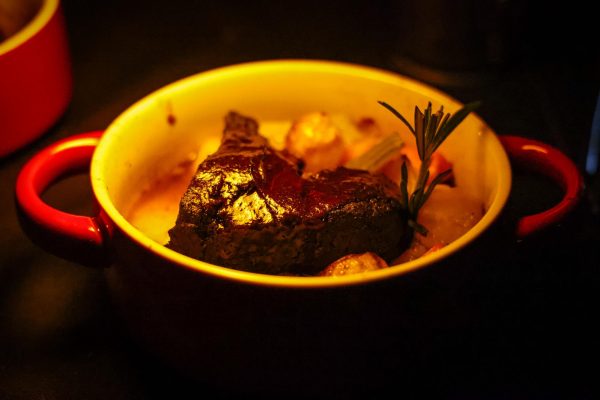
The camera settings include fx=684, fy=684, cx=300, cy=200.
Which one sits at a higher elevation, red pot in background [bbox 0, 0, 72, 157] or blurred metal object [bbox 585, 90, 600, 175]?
blurred metal object [bbox 585, 90, 600, 175]

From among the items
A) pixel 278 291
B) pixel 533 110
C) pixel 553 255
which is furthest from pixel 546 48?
pixel 278 291

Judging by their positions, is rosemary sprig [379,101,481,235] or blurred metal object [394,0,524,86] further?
blurred metal object [394,0,524,86]

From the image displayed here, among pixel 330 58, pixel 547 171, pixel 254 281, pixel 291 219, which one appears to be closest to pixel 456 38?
pixel 330 58

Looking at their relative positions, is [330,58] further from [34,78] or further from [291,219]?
[291,219]

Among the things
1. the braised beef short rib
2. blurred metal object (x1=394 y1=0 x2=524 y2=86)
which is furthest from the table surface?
the braised beef short rib

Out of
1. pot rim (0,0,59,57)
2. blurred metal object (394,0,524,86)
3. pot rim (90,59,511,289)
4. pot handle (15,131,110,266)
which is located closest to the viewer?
pot rim (90,59,511,289)

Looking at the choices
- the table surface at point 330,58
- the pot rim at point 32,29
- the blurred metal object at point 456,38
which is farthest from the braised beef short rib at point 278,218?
the blurred metal object at point 456,38

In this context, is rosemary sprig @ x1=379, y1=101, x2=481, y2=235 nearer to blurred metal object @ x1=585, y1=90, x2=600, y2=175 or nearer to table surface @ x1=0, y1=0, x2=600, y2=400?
table surface @ x1=0, y1=0, x2=600, y2=400
